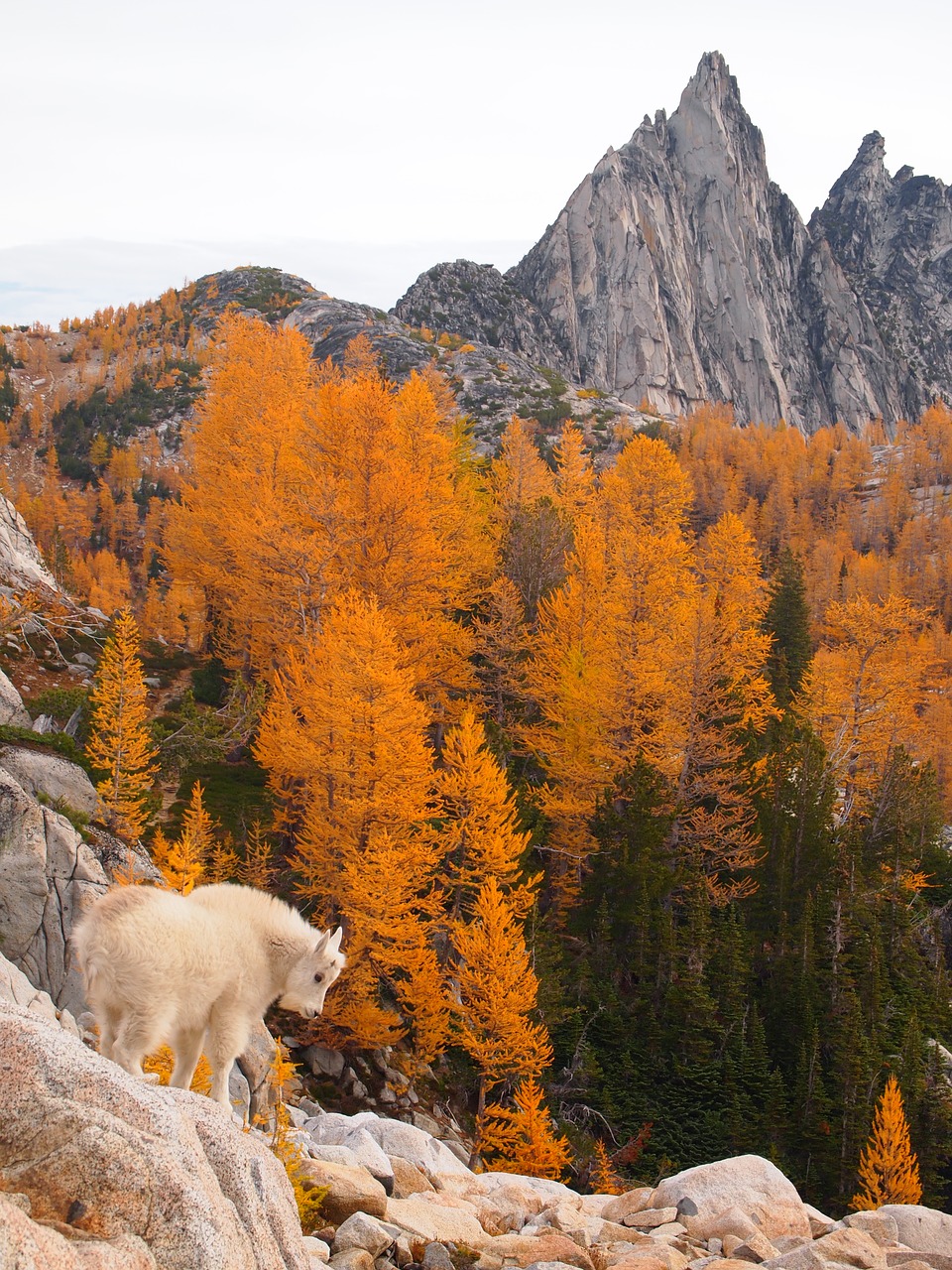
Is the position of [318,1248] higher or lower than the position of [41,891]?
higher

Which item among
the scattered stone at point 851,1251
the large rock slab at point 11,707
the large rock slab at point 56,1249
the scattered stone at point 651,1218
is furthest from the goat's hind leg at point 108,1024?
the large rock slab at point 11,707

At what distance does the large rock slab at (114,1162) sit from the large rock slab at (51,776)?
38.1 feet

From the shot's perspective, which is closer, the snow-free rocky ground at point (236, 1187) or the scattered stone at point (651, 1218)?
the snow-free rocky ground at point (236, 1187)

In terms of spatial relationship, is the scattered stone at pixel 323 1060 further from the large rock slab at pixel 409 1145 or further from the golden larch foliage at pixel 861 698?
the golden larch foliage at pixel 861 698

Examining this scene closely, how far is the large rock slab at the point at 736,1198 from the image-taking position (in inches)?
369

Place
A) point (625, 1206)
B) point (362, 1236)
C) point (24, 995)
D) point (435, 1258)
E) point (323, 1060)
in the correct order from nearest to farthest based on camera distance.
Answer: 1. point (362, 1236)
2. point (435, 1258)
3. point (24, 995)
4. point (625, 1206)
5. point (323, 1060)

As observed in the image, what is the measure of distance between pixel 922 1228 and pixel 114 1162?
11.6 meters

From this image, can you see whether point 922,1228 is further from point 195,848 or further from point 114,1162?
point 195,848

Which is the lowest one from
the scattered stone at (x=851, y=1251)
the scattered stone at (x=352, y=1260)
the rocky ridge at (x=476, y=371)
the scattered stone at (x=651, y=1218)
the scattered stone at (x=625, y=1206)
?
the scattered stone at (x=625, y=1206)

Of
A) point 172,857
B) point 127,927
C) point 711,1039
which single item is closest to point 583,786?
point 711,1039

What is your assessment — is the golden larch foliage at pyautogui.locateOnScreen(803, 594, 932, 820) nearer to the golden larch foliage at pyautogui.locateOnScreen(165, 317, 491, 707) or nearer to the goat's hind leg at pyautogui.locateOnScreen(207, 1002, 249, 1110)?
the golden larch foliage at pyautogui.locateOnScreen(165, 317, 491, 707)

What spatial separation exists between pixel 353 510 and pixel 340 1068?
14.8 metres

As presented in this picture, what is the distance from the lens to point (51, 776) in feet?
48.9

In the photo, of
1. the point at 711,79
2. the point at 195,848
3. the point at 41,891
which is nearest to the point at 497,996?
the point at 195,848
